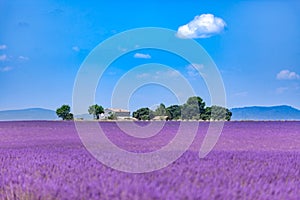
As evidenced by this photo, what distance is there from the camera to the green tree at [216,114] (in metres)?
20.9

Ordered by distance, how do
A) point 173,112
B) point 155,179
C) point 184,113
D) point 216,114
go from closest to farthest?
point 155,179 → point 216,114 → point 184,113 → point 173,112

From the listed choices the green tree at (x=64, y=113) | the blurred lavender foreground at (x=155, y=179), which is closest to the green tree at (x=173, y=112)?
the green tree at (x=64, y=113)

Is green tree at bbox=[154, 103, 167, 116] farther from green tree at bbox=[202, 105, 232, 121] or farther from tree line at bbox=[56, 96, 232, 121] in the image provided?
green tree at bbox=[202, 105, 232, 121]

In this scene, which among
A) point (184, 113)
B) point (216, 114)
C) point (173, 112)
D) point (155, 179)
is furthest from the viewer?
point (173, 112)

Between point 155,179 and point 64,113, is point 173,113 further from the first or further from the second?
point 155,179

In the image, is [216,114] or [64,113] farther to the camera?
[64,113]

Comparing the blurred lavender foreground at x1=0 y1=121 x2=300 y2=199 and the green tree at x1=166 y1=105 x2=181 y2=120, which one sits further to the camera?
the green tree at x1=166 y1=105 x2=181 y2=120

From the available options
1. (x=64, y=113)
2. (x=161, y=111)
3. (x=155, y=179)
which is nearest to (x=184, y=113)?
(x=161, y=111)

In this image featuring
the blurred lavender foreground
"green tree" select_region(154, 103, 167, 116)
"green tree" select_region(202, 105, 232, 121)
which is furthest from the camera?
"green tree" select_region(154, 103, 167, 116)

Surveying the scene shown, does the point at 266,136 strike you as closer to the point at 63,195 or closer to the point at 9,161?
the point at 9,161

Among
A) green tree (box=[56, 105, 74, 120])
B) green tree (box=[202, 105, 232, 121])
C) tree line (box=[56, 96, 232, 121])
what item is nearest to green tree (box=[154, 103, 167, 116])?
tree line (box=[56, 96, 232, 121])

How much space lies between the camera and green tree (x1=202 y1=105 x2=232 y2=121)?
823 inches

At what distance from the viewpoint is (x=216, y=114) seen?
21.2m

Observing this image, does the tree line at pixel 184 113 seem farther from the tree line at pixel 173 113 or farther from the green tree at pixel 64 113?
the green tree at pixel 64 113
